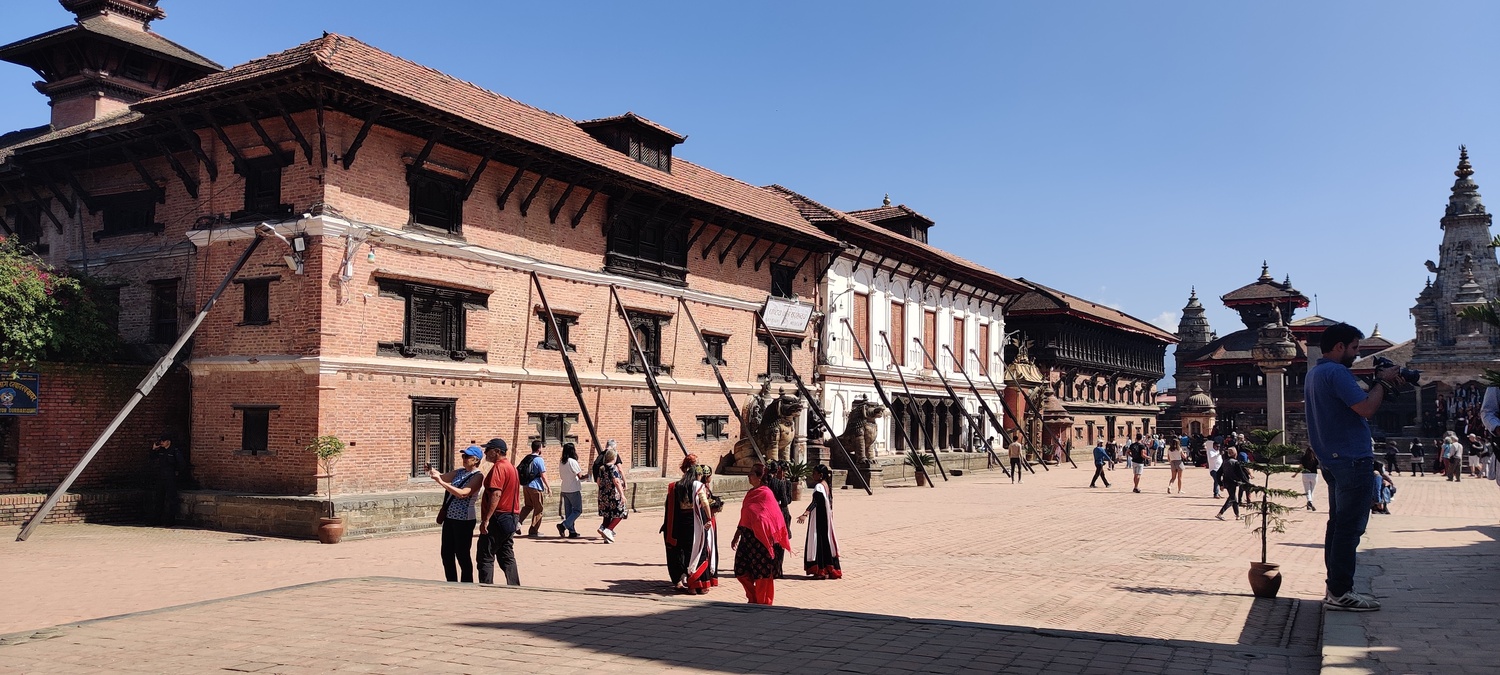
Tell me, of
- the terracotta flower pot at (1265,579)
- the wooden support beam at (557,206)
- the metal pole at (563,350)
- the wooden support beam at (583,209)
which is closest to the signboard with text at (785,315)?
the wooden support beam at (583,209)

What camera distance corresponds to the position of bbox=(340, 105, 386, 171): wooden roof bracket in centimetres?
1809

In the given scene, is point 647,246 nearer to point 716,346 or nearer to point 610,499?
point 716,346

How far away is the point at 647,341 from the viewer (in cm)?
2631

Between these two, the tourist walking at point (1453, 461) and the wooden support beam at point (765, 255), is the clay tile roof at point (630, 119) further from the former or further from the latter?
the tourist walking at point (1453, 461)

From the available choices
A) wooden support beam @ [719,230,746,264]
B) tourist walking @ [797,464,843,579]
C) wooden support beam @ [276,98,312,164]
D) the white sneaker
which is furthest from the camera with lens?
wooden support beam @ [719,230,746,264]

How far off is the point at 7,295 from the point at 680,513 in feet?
42.6

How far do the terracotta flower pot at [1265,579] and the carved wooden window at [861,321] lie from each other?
2507 cm

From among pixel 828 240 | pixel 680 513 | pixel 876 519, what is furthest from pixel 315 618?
pixel 828 240

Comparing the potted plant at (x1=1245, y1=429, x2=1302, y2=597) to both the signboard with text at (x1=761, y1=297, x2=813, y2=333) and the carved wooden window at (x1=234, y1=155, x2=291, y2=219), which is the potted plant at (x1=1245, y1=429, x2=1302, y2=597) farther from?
the signboard with text at (x1=761, y1=297, x2=813, y2=333)

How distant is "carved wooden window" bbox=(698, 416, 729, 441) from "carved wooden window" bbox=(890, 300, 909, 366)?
11.1 m

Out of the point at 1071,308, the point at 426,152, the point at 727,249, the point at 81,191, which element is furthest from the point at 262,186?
the point at 1071,308

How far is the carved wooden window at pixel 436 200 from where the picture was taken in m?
19.9

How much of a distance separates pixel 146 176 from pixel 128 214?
188cm

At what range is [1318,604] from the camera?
10273 millimetres
